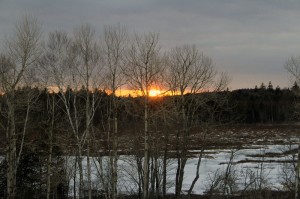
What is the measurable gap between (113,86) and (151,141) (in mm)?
6363

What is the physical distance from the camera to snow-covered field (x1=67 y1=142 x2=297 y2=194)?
34.2m

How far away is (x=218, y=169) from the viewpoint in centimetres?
3381

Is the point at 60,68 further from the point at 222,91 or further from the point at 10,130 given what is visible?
the point at 222,91

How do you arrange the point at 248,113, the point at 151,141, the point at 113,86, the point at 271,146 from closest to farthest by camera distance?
the point at 113,86
the point at 151,141
the point at 271,146
the point at 248,113

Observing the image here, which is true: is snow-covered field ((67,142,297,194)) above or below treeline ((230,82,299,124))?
below

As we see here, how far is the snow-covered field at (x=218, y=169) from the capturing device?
3420 centimetres

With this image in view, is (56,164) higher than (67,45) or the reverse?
the reverse

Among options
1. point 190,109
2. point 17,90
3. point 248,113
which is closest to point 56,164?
point 17,90

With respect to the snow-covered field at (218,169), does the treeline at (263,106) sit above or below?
above

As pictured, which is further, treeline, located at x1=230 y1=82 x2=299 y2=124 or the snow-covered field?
treeline, located at x1=230 y1=82 x2=299 y2=124

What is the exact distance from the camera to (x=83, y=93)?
27625mm

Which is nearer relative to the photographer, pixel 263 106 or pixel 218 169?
pixel 218 169

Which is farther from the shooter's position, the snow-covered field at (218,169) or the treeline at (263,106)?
the treeline at (263,106)

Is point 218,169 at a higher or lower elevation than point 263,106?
lower
